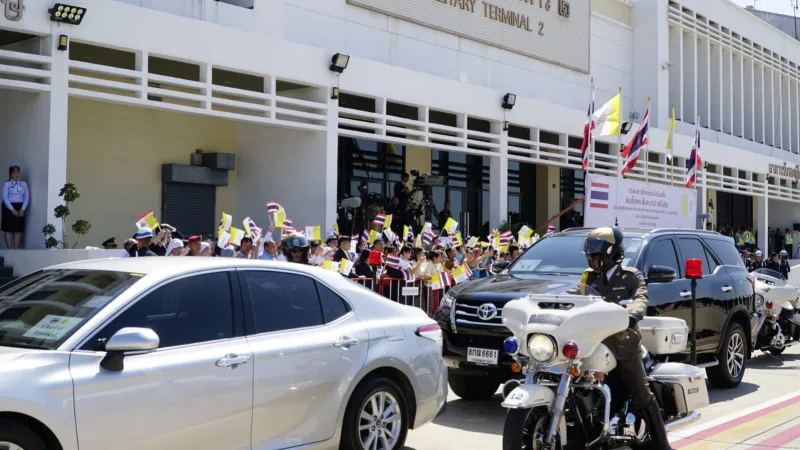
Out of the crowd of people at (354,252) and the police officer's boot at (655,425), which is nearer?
the police officer's boot at (655,425)

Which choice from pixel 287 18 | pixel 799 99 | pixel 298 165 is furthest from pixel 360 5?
pixel 799 99

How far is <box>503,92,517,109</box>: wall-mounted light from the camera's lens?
22.8 metres

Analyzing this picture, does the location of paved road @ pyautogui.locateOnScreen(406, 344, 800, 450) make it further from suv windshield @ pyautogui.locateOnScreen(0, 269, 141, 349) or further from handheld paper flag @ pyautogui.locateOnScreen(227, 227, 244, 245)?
handheld paper flag @ pyautogui.locateOnScreen(227, 227, 244, 245)

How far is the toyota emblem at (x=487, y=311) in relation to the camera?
8.73 meters

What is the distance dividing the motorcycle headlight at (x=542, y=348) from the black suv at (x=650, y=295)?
2.20 metres

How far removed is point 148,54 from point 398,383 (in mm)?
10493

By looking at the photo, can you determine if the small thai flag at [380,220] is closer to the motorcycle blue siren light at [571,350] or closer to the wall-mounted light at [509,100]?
the wall-mounted light at [509,100]

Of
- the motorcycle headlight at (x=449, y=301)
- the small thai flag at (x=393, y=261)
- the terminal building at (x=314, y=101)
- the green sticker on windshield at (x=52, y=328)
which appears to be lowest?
the motorcycle headlight at (x=449, y=301)

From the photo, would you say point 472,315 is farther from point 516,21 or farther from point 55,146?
point 516,21

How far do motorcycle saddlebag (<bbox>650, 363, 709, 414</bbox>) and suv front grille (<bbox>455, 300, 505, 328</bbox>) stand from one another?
2.10m

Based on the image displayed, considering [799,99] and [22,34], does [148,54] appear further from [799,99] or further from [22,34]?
[799,99]

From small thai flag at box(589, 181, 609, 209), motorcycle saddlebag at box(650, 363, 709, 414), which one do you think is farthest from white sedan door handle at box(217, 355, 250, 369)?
small thai flag at box(589, 181, 609, 209)

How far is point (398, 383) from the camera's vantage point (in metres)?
6.75

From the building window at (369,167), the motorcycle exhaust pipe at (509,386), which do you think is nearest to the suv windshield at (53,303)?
the motorcycle exhaust pipe at (509,386)
